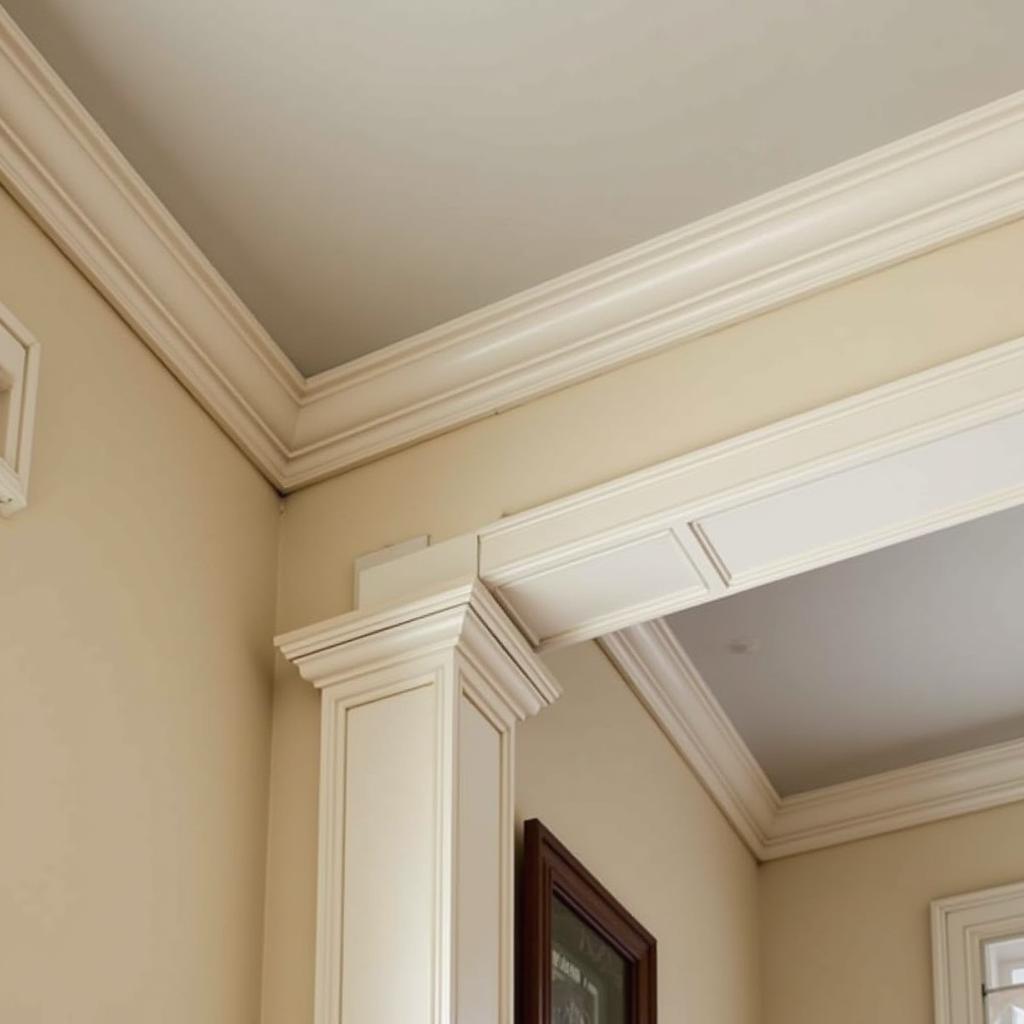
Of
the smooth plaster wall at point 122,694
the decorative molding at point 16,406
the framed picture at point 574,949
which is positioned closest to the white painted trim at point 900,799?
the framed picture at point 574,949

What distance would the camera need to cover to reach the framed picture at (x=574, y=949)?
10.6 feet

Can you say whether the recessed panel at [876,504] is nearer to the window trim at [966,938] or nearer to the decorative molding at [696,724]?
the decorative molding at [696,724]

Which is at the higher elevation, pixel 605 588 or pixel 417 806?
pixel 605 588

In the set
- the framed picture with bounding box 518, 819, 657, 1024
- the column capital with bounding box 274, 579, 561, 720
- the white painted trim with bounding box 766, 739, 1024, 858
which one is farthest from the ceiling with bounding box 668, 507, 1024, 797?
the column capital with bounding box 274, 579, 561, 720

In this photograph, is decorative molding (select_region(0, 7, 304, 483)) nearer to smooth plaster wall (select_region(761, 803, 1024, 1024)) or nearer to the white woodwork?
the white woodwork

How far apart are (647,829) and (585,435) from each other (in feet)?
4.17

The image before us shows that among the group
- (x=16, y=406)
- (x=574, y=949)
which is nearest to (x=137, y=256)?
(x=16, y=406)

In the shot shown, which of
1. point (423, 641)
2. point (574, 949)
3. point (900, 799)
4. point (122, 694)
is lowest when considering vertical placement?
point (574, 949)

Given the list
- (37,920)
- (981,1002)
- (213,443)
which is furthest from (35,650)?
(981,1002)

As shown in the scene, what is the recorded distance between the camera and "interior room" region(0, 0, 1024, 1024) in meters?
2.81

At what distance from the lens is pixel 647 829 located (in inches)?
165

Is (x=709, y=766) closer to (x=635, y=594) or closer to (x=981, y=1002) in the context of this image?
(x=981, y=1002)

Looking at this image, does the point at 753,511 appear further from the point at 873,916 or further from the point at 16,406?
the point at 873,916

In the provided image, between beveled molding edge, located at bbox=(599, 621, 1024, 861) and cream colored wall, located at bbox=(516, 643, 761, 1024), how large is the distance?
2.9 inches
